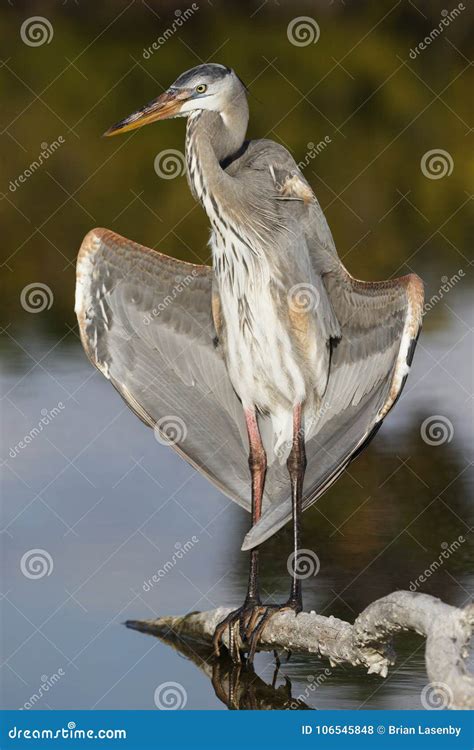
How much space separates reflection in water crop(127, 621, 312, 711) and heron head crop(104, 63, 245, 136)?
2.35 metres

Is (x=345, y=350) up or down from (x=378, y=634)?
up

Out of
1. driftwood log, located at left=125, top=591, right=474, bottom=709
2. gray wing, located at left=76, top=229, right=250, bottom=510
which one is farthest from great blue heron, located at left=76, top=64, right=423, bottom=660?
driftwood log, located at left=125, top=591, right=474, bottom=709

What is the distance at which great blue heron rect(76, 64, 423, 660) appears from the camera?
21.7ft

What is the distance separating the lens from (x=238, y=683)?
652 centimetres

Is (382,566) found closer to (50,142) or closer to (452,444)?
(452,444)

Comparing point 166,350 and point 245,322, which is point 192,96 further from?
point 166,350

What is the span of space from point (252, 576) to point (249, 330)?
110 cm

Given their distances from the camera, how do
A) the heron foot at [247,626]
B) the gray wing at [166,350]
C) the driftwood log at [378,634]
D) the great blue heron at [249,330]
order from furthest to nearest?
the gray wing at [166,350] < the great blue heron at [249,330] < the heron foot at [247,626] < the driftwood log at [378,634]

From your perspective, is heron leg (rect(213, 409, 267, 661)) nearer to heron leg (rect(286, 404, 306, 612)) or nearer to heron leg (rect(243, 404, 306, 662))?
heron leg (rect(243, 404, 306, 662))

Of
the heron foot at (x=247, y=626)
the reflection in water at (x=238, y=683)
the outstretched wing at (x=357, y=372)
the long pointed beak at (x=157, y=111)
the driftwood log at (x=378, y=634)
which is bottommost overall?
the reflection in water at (x=238, y=683)

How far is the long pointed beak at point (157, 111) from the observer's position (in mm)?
6520

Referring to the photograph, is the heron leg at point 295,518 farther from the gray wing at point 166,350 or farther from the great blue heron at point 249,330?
the gray wing at point 166,350

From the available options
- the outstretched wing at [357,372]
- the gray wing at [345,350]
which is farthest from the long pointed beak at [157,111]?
the outstretched wing at [357,372]

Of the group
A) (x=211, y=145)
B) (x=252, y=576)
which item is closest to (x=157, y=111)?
(x=211, y=145)
